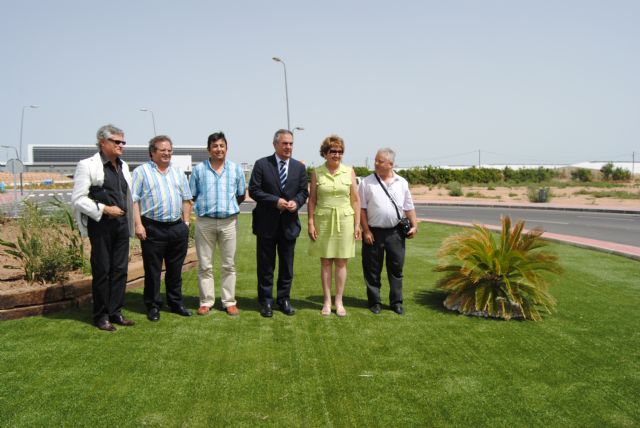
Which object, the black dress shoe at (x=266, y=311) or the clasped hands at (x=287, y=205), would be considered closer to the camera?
the clasped hands at (x=287, y=205)

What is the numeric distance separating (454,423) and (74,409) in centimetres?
226

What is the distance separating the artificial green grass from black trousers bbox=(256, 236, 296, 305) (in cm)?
22

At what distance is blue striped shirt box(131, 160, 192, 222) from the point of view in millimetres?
4875

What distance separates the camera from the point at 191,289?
21.1 feet

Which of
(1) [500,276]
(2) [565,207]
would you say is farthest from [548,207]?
(1) [500,276]

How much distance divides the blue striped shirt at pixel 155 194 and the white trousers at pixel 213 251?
31 centimetres

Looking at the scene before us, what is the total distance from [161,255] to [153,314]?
57 cm

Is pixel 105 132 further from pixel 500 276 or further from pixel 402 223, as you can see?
pixel 500 276

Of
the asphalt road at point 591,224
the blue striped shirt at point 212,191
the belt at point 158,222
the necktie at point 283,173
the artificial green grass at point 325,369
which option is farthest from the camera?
the asphalt road at point 591,224

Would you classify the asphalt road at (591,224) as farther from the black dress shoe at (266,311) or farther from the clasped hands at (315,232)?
the black dress shoe at (266,311)

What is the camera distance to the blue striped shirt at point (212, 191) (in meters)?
5.06

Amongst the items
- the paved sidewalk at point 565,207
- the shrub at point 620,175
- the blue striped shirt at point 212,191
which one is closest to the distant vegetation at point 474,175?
the shrub at point 620,175

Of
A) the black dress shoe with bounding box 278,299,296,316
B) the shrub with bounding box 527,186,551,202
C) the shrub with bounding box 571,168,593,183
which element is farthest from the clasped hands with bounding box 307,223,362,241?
the shrub with bounding box 571,168,593,183

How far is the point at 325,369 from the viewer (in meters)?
3.84
